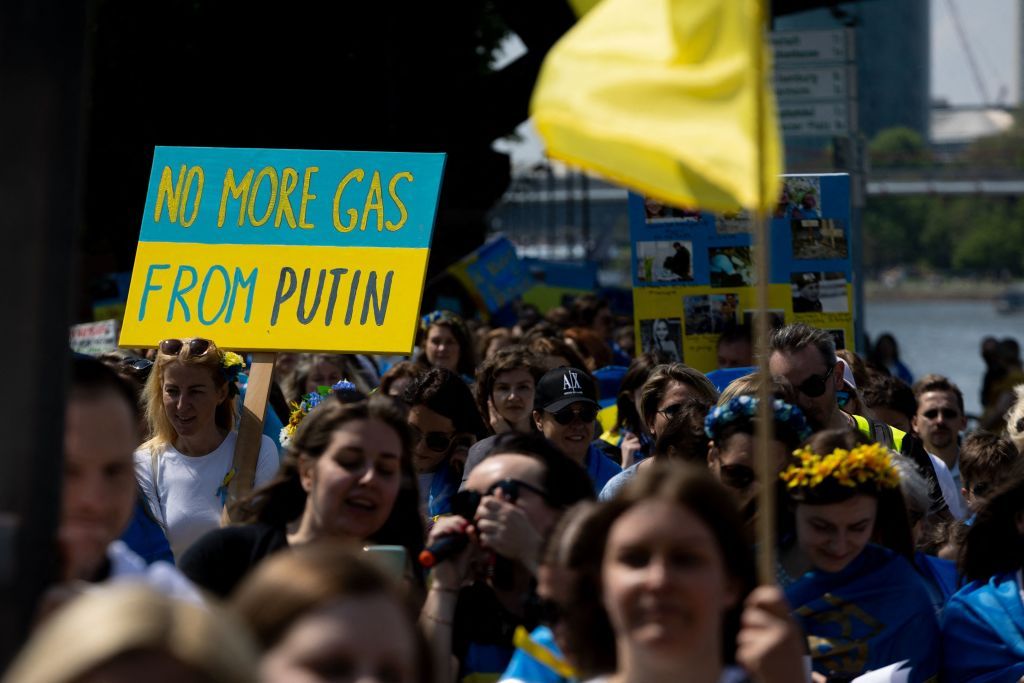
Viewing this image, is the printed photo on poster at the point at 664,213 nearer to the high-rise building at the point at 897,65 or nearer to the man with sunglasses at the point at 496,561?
the man with sunglasses at the point at 496,561

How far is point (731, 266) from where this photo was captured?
8.69 m

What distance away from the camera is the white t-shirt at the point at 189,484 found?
5738mm

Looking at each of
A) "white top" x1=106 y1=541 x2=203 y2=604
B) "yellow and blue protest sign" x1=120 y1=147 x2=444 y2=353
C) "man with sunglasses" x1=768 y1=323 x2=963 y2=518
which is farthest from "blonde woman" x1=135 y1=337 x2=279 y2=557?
"white top" x1=106 y1=541 x2=203 y2=604

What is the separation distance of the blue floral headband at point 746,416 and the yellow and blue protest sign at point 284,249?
136 cm

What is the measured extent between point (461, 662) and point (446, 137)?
13.0 metres

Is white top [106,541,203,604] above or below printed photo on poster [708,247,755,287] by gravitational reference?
below

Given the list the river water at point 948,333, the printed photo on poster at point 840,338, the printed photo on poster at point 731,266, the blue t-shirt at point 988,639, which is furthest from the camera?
the river water at point 948,333

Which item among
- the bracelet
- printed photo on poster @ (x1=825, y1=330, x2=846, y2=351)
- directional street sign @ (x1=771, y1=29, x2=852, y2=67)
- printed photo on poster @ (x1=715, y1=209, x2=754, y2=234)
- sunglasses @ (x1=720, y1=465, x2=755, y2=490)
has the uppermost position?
directional street sign @ (x1=771, y1=29, x2=852, y2=67)

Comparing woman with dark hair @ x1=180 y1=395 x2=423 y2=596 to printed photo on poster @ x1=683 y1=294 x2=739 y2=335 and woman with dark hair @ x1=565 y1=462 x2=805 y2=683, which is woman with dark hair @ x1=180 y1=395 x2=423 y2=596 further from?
printed photo on poster @ x1=683 y1=294 x2=739 y2=335

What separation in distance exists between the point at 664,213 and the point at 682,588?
5.92m

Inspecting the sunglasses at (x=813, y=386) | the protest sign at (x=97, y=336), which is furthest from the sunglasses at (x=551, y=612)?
the protest sign at (x=97, y=336)

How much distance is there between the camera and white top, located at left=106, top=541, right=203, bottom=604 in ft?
8.88

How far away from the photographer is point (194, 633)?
2.23 m

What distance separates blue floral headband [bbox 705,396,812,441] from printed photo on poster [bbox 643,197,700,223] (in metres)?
3.70
